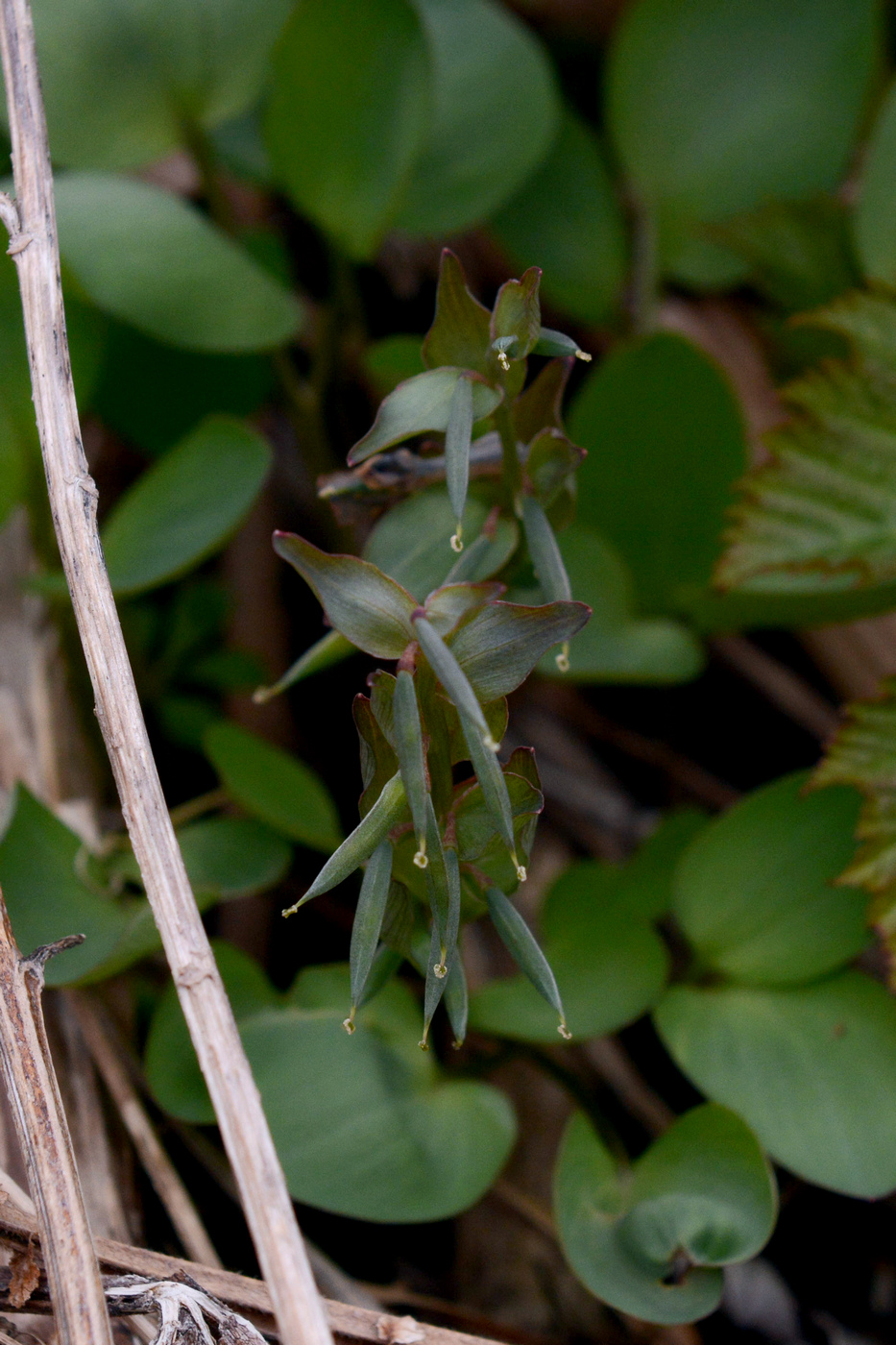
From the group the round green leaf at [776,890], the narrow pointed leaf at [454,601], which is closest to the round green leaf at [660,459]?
the round green leaf at [776,890]

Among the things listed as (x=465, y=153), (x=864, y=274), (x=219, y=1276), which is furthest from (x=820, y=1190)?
(x=465, y=153)

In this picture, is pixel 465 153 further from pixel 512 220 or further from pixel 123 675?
pixel 123 675

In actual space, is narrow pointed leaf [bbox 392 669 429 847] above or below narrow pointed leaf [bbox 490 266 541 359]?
below

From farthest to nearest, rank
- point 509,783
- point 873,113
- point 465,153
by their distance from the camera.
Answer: point 873,113
point 465,153
point 509,783

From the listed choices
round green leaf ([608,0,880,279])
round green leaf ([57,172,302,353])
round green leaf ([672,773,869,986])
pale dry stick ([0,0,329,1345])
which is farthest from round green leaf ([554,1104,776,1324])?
round green leaf ([608,0,880,279])

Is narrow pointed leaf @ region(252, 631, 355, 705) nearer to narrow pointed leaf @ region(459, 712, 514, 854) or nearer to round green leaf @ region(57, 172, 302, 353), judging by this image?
narrow pointed leaf @ region(459, 712, 514, 854)

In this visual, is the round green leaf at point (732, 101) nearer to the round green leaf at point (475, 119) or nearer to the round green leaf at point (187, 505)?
the round green leaf at point (475, 119)
